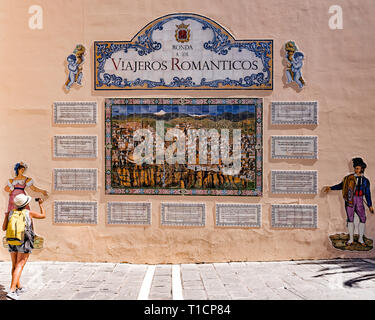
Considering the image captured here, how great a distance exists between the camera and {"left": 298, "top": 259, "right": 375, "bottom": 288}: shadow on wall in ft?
16.7

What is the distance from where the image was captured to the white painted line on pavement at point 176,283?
15.1ft

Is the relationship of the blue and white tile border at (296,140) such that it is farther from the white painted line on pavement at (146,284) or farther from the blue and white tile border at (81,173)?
the blue and white tile border at (81,173)

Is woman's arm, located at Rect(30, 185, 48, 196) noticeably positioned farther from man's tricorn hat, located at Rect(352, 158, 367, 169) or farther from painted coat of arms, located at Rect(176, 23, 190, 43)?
man's tricorn hat, located at Rect(352, 158, 367, 169)

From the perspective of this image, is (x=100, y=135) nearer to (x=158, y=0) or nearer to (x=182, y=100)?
(x=182, y=100)

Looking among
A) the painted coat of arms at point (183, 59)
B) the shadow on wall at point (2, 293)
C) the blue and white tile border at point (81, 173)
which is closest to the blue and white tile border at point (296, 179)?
the painted coat of arms at point (183, 59)

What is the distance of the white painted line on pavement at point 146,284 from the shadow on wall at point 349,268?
102 inches

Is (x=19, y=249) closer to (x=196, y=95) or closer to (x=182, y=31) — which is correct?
(x=196, y=95)

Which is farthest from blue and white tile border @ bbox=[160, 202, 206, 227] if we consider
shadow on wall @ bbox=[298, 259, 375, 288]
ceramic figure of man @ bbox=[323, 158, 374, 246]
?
ceramic figure of man @ bbox=[323, 158, 374, 246]

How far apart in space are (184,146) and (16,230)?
304 centimetres

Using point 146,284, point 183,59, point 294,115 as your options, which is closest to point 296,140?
point 294,115

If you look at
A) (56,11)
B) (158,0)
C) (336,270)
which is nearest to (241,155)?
(336,270)

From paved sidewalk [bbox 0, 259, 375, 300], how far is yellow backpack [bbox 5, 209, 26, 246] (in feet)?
2.67

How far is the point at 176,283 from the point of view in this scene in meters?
5.12

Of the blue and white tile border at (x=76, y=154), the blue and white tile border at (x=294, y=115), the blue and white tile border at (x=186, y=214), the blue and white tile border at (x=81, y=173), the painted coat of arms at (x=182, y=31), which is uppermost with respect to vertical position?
the painted coat of arms at (x=182, y=31)
